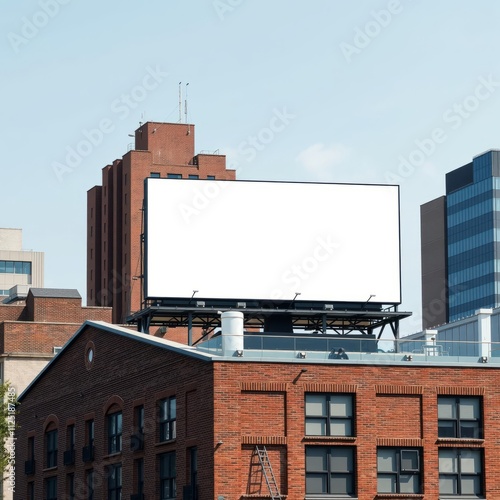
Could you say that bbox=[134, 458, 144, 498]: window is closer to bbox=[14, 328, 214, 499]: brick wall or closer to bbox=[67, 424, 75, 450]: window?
bbox=[14, 328, 214, 499]: brick wall

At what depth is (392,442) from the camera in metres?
54.0

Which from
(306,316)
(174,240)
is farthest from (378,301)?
(174,240)

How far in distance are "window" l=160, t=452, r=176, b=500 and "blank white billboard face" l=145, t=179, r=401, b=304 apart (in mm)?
11615

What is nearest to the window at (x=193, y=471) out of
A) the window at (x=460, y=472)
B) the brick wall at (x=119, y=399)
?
the brick wall at (x=119, y=399)

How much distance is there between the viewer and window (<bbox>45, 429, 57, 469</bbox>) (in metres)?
71.1

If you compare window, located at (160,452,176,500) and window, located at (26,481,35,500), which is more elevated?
window, located at (160,452,176,500)

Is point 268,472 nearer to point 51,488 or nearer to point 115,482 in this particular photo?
point 115,482

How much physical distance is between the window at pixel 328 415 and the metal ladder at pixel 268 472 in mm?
2062

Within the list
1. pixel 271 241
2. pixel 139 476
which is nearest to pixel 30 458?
pixel 139 476

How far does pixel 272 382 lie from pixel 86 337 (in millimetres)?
18095

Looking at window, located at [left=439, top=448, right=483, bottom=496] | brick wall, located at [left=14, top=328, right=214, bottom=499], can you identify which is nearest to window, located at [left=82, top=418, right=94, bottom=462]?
brick wall, located at [left=14, top=328, right=214, bottom=499]

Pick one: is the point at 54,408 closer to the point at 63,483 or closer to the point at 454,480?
the point at 63,483

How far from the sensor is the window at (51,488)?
7069 cm

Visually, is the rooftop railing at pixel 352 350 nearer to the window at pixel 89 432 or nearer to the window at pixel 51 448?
the window at pixel 89 432
